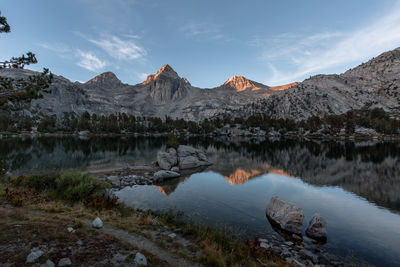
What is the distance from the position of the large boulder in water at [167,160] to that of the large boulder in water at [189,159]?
1351 mm

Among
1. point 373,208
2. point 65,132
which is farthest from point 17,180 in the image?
point 65,132

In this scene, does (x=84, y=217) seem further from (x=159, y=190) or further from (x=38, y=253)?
(x=159, y=190)

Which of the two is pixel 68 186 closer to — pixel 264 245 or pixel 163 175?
pixel 163 175

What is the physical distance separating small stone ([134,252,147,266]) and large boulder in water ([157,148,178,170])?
113 feet

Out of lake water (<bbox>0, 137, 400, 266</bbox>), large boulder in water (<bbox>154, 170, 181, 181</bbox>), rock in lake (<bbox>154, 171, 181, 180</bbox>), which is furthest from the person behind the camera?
rock in lake (<bbox>154, 171, 181, 180</bbox>)

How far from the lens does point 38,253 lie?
8.31 meters

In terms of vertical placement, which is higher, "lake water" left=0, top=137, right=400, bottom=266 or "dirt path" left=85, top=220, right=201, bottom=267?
"dirt path" left=85, top=220, right=201, bottom=267

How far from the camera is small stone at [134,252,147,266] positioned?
28.9 feet

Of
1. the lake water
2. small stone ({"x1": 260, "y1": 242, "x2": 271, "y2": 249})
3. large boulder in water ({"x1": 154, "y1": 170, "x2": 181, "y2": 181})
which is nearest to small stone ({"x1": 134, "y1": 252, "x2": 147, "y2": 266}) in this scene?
small stone ({"x1": 260, "y1": 242, "x2": 271, "y2": 249})

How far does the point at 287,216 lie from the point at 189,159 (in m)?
33.2

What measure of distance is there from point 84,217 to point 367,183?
44.6 m

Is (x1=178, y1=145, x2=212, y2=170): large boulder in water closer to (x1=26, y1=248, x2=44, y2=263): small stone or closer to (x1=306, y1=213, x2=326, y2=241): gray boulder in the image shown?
(x1=306, y1=213, x2=326, y2=241): gray boulder

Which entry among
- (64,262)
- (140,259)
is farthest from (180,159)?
(64,262)

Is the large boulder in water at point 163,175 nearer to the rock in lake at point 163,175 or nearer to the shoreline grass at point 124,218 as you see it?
the rock in lake at point 163,175
